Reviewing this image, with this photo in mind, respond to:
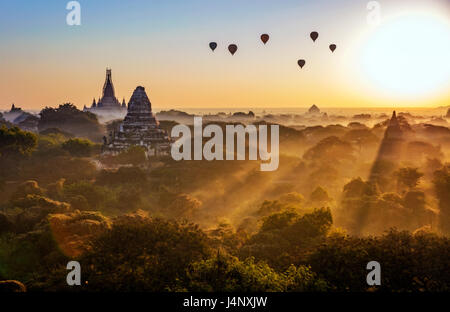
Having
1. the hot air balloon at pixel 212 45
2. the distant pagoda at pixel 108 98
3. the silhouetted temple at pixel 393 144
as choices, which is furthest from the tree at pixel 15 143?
the distant pagoda at pixel 108 98

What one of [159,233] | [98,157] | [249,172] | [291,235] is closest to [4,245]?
[159,233]

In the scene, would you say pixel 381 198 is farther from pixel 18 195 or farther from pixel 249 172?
pixel 18 195

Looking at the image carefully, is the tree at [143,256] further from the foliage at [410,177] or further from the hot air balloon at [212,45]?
the foliage at [410,177]

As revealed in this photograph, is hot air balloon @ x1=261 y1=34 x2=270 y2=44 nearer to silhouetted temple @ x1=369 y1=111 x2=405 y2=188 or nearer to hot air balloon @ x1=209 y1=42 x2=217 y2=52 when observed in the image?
hot air balloon @ x1=209 y1=42 x2=217 y2=52

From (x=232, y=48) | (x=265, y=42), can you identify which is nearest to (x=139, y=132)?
(x=232, y=48)

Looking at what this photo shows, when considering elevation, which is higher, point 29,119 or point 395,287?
point 29,119

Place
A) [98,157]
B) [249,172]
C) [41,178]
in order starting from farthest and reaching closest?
[98,157]
[249,172]
[41,178]

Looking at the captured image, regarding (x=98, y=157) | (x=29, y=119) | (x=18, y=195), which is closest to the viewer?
(x=18, y=195)

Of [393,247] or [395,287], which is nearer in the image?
[395,287]
